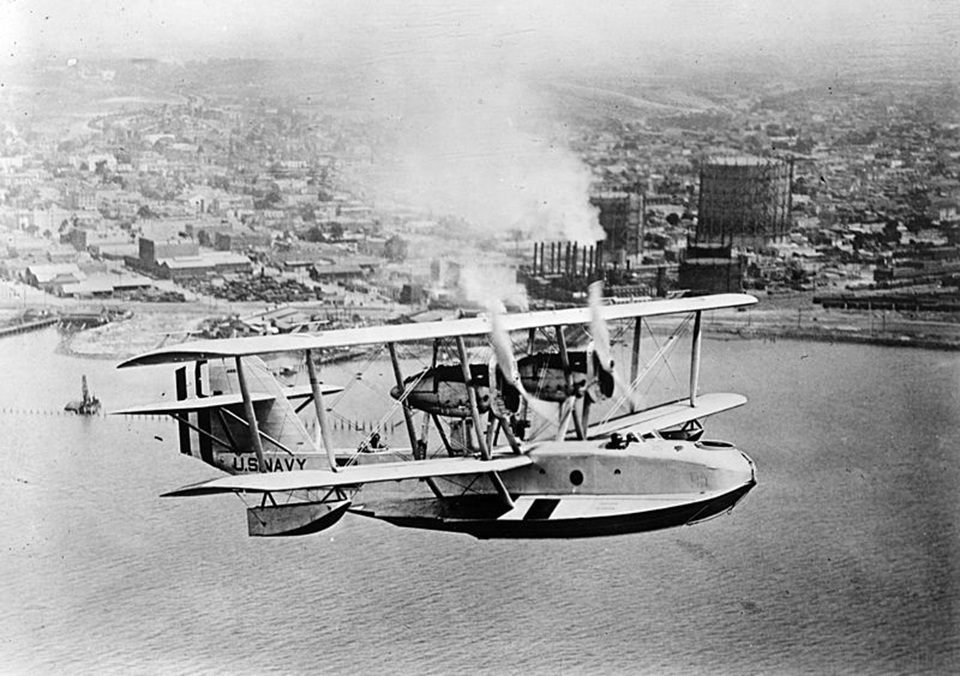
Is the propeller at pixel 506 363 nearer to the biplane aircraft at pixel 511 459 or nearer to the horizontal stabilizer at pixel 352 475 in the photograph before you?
the biplane aircraft at pixel 511 459

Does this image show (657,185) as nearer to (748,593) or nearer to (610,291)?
(610,291)

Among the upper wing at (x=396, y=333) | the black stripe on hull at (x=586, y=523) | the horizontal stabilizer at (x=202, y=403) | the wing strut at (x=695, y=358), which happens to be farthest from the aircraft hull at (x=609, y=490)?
the horizontal stabilizer at (x=202, y=403)

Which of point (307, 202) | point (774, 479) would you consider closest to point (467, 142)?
point (307, 202)

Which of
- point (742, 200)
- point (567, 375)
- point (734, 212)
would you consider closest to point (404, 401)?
point (567, 375)

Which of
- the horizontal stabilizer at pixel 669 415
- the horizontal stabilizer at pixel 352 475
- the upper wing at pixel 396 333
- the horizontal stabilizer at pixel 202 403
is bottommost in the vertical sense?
the horizontal stabilizer at pixel 352 475

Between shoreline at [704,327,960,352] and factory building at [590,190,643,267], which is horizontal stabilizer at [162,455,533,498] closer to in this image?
factory building at [590,190,643,267]

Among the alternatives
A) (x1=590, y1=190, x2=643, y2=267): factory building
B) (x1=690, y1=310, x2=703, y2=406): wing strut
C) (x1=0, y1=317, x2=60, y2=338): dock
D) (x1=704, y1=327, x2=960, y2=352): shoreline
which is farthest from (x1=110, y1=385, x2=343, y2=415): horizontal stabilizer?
(x1=704, y1=327, x2=960, y2=352): shoreline

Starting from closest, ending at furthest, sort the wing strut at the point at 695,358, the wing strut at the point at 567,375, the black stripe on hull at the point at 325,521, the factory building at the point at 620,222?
the black stripe on hull at the point at 325,521 → the wing strut at the point at 567,375 → the wing strut at the point at 695,358 → the factory building at the point at 620,222

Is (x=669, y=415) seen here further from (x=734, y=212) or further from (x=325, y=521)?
(x=325, y=521)
